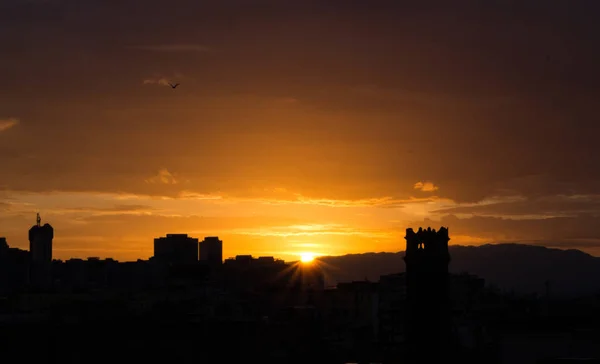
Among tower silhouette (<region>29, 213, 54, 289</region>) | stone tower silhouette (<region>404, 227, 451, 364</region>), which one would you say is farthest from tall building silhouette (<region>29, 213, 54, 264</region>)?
stone tower silhouette (<region>404, 227, 451, 364</region>)

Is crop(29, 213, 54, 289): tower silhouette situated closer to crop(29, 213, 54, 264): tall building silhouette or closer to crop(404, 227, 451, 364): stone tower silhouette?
crop(29, 213, 54, 264): tall building silhouette

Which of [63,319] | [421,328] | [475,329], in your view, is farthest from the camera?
[63,319]

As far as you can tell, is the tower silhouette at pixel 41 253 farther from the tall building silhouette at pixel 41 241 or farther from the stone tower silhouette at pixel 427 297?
the stone tower silhouette at pixel 427 297

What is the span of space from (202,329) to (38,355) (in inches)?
465

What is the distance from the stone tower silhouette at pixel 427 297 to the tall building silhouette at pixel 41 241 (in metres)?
140

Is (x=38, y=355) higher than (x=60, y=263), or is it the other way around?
(x=60, y=263)

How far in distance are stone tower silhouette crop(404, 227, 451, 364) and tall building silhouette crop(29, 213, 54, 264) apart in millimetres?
140071

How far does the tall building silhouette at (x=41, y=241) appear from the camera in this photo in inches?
7520

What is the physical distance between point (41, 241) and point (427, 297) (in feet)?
489

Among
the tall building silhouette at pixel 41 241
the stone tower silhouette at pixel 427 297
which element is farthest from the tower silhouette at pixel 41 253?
the stone tower silhouette at pixel 427 297

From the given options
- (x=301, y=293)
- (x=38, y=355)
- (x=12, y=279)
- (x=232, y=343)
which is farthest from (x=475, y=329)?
(x=12, y=279)

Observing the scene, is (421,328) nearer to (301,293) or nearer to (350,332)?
(350,332)

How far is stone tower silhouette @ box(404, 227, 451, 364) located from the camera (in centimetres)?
5644

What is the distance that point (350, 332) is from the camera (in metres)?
98.4
